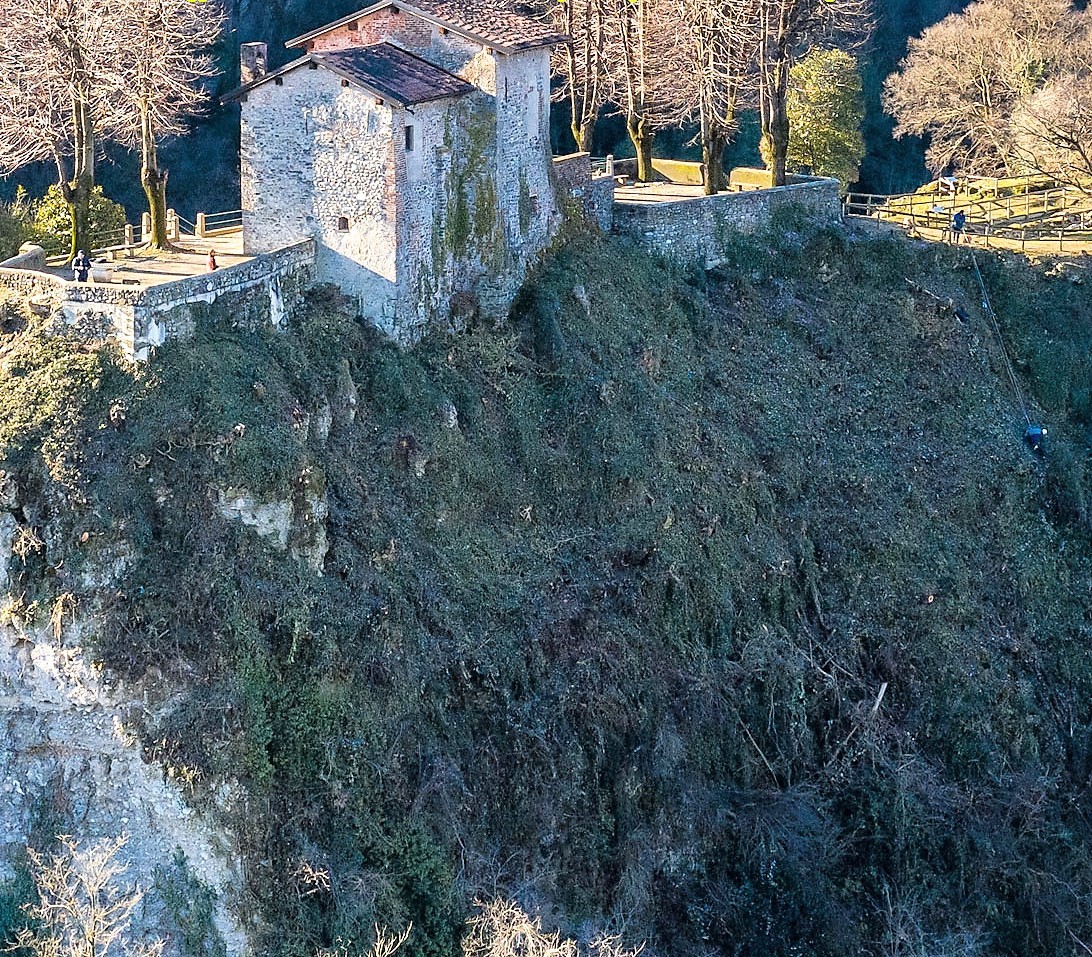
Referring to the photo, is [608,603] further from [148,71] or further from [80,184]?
[148,71]

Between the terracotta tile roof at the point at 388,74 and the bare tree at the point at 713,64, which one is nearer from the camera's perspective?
the terracotta tile roof at the point at 388,74

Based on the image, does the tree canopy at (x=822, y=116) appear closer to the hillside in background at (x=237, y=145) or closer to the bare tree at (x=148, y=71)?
the hillside in background at (x=237, y=145)

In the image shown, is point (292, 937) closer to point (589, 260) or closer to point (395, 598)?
point (395, 598)

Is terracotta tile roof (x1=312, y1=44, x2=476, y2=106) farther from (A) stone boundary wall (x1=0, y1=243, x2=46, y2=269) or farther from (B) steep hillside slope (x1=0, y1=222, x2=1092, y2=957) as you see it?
(A) stone boundary wall (x1=0, y1=243, x2=46, y2=269)

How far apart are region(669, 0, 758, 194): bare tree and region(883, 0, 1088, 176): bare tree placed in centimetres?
1140

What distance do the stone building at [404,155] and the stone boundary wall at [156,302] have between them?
5.59ft

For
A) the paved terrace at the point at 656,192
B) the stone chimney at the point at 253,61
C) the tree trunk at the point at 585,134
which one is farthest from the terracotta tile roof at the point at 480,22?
the tree trunk at the point at 585,134

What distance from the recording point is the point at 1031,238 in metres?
44.9

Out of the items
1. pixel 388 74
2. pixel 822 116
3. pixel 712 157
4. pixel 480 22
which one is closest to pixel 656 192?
pixel 712 157

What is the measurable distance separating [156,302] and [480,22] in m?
10.5

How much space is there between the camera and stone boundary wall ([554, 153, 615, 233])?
35.8 meters

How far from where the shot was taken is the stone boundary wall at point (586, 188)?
35.8 meters

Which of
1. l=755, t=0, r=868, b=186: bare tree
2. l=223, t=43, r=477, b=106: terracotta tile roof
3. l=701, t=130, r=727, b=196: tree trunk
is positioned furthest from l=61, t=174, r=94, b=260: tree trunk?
l=755, t=0, r=868, b=186: bare tree

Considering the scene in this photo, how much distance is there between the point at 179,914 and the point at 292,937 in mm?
1805
